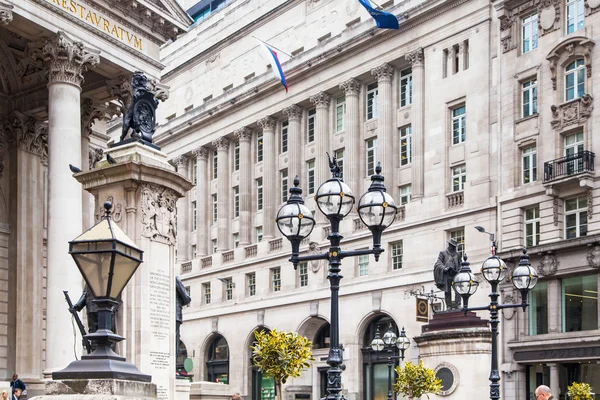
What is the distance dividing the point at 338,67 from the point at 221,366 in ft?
82.3

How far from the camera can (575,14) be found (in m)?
51.7

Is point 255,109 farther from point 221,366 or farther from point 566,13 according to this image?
point 566,13

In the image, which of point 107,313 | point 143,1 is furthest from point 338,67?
point 107,313

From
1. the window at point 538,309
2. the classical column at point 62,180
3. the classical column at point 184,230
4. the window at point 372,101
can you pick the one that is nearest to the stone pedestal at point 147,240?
the classical column at point 62,180

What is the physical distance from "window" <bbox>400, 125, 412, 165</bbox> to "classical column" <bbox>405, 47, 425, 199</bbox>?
895 millimetres

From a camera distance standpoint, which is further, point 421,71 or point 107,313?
point 421,71

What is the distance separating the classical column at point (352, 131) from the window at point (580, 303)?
18774mm

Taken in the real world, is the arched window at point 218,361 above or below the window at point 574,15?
below

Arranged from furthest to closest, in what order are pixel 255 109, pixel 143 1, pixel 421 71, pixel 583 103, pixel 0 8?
pixel 255 109
pixel 421 71
pixel 583 103
pixel 143 1
pixel 0 8

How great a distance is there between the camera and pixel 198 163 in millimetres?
80312

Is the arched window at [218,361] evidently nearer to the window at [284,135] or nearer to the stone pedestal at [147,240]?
the window at [284,135]

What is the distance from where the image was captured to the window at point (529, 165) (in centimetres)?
5300

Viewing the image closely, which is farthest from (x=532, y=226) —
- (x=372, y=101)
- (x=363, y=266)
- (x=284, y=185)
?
(x=284, y=185)

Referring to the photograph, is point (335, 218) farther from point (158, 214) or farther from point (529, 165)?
point (529, 165)
